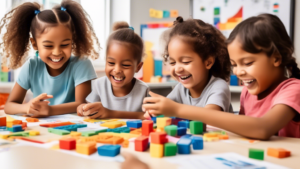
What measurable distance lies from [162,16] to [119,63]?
195 centimetres

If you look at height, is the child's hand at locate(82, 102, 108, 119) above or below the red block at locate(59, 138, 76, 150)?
below

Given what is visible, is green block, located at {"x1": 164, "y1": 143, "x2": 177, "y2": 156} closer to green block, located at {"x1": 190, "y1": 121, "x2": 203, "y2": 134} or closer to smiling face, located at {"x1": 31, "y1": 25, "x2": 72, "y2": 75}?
green block, located at {"x1": 190, "y1": 121, "x2": 203, "y2": 134}

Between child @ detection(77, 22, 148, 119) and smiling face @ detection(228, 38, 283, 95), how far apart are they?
0.51m

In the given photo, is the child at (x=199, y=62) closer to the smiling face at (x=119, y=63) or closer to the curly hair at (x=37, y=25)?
the smiling face at (x=119, y=63)

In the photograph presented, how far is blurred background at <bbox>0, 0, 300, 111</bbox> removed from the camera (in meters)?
2.52

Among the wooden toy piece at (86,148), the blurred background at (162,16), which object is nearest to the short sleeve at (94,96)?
the wooden toy piece at (86,148)

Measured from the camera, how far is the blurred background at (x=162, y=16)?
8.25 feet

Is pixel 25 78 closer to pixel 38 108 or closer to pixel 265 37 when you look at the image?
pixel 38 108

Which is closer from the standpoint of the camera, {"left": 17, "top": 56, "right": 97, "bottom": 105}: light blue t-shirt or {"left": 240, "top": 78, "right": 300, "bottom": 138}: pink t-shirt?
{"left": 240, "top": 78, "right": 300, "bottom": 138}: pink t-shirt

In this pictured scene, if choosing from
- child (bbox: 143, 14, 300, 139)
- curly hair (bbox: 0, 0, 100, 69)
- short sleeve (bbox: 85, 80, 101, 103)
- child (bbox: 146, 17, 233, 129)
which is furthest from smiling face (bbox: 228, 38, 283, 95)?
curly hair (bbox: 0, 0, 100, 69)

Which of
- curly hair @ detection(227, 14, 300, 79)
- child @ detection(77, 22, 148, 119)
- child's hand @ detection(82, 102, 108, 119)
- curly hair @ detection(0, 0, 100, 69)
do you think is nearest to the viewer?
curly hair @ detection(227, 14, 300, 79)

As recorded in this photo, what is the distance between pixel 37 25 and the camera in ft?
4.55

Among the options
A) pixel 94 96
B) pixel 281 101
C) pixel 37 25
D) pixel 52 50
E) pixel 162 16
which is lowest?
pixel 94 96

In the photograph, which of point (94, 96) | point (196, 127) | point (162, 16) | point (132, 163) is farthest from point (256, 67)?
point (162, 16)
